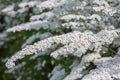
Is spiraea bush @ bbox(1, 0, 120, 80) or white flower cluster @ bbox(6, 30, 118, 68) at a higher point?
white flower cluster @ bbox(6, 30, 118, 68)

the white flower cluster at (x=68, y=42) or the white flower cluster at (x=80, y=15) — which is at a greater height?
the white flower cluster at (x=68, y=42)

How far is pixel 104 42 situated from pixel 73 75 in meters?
0.43

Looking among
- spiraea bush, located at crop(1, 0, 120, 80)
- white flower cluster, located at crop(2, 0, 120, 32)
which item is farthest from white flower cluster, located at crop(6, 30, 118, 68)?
white flower cluster, located at crop(2, 0, 120, 32)

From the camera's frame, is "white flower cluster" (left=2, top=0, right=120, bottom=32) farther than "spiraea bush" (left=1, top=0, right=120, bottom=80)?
Yes

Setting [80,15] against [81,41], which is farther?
[80,15]

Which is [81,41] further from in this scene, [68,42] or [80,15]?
[80,15]

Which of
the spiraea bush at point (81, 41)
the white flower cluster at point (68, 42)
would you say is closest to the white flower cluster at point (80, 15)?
the spiraea bush at point (81, 41)

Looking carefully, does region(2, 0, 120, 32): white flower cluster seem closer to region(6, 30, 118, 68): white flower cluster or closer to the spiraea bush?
the spiraea bush

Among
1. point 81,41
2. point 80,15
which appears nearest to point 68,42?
point 81,41

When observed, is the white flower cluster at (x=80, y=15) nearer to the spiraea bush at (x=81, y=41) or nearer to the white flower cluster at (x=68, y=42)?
the spiraea bush at (x=81, y=41)

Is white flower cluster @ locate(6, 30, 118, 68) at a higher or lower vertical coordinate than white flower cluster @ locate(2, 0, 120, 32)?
higher

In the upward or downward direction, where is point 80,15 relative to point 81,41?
downward

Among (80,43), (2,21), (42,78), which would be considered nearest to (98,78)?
(80,43)

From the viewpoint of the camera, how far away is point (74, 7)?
15.7 feet
